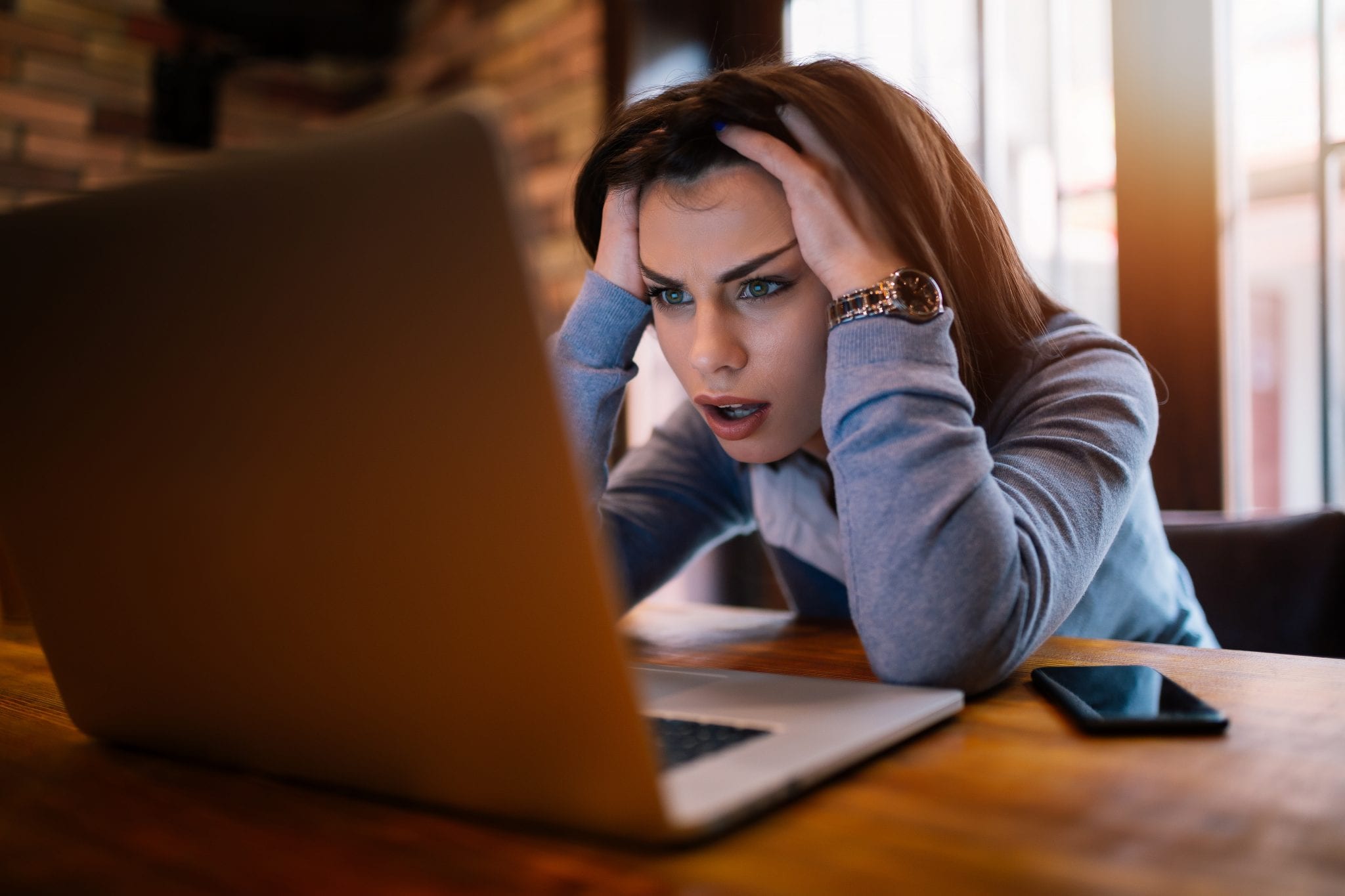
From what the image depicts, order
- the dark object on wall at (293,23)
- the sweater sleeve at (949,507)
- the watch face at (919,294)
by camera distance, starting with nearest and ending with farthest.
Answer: the sweater sleeve at (949,507), the watch face at (919,294), the dark object on wall at (293,23)

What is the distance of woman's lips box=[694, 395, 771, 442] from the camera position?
95 centimetres

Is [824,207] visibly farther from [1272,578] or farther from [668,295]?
[1272,578]

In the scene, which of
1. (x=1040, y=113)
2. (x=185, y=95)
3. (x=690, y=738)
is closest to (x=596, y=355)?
(x=690, y=738)

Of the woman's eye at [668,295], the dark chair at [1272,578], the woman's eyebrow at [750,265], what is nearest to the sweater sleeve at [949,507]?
the woman's eyebrow at [750,265]

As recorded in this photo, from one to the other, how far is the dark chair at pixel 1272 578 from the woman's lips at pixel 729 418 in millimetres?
605

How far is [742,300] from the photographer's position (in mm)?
925

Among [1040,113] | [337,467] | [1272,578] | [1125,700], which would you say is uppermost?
[1040,113]

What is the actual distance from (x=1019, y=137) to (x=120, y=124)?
2.64 metres

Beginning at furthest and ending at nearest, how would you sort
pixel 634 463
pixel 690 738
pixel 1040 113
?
pixel 1040 113, pixel 634 463, pixel 690 738

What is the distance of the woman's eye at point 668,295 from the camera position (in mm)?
982

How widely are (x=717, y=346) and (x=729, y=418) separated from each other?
0.31ft

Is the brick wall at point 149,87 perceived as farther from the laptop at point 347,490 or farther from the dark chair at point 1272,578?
the laptop at point 347,490

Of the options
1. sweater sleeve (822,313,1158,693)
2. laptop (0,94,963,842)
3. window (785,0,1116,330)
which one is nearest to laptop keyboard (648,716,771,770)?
laptop (0,94,963,842)

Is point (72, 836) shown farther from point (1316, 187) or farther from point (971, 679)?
point (1316, 187)
